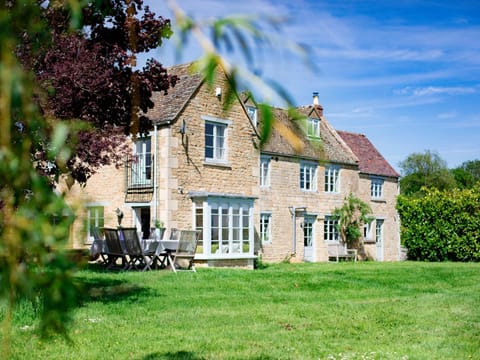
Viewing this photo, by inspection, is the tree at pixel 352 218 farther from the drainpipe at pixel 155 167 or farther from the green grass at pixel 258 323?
the green grass at pixel 258 323

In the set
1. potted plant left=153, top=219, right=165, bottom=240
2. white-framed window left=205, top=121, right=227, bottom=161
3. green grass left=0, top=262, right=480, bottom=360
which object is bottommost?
green grass left=0, top=262, right=480, bottom=360

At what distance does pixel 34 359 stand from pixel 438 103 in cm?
2338

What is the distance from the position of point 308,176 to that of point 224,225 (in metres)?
8.36

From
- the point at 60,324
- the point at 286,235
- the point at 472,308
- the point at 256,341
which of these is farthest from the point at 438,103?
the point at 60,324

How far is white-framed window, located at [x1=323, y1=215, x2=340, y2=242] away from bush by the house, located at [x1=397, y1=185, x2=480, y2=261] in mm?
4777

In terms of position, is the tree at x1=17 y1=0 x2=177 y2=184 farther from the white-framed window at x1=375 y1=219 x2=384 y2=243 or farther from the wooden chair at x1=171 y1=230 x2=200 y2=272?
the white-framed window at x1=375 y1=219 x2=384 y2=243

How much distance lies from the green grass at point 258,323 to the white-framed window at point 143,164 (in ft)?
22.3

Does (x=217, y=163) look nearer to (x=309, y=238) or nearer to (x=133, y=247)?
(x=133, y=247)

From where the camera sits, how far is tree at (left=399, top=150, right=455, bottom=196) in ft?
206

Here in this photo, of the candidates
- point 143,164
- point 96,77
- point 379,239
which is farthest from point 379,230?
point 96,77

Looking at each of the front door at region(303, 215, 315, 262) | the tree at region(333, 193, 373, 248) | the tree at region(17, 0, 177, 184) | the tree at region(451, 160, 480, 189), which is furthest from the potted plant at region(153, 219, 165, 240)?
the tree at region(451, 160, 480, 189)

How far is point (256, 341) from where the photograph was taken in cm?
745

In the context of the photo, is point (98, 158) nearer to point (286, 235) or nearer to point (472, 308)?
point (472, 308)

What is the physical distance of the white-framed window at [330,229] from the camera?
29294 mm
